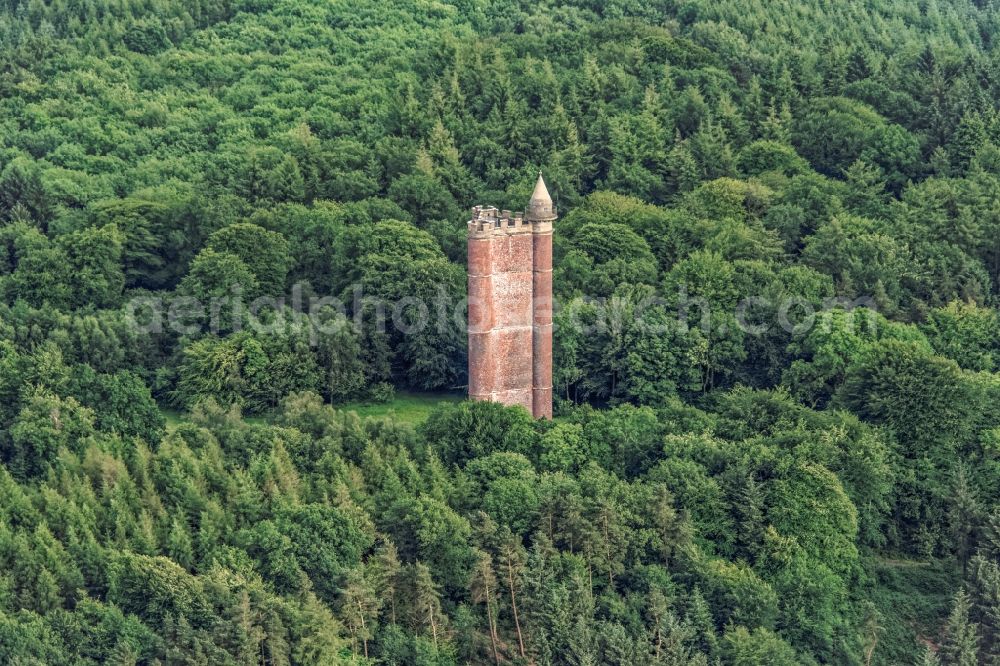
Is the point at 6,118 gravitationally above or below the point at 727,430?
above

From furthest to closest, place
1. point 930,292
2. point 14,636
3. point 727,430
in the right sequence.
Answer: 1. point 930,292
2. point 727,430
3. point 14,636

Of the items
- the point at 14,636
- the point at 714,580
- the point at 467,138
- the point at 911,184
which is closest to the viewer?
the point at 14,636

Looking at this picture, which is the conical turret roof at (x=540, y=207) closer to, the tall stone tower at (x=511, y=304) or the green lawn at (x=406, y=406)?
the tall stone tower at (x=511, y=304)

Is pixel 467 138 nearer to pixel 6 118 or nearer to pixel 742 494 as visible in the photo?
pixel 6 118

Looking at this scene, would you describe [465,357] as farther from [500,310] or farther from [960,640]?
[960,640]

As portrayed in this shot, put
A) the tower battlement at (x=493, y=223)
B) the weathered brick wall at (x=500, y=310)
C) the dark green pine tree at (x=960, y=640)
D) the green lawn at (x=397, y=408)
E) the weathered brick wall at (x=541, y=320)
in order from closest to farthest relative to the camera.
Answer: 1. the dark green pine tree at (x=960, y=640)
2. the tower battlement at (x=493, y=223)
3. the weathered brick wall at (x=500, y=310)
4. the weathered brick wall at (x=541, y=320)
5. the green lawn at (x=397, y=408)

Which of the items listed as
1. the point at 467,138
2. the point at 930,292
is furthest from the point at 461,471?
the point at 467,138

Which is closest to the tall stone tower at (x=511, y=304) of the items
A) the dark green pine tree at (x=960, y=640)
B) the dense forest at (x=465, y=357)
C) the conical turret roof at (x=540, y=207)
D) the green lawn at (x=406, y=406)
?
the conical turret roof at (x=540, y=207)
